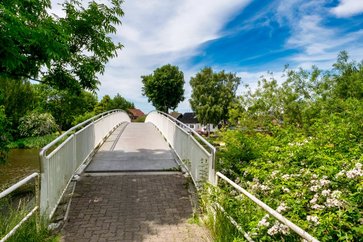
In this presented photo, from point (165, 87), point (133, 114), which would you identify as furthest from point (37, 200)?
point (133, 114)

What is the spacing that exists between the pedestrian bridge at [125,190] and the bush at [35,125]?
27845 mm

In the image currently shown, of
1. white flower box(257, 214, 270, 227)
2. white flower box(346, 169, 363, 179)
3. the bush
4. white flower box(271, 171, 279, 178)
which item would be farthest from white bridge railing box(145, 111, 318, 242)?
the bush

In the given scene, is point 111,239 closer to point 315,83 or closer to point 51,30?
point 51,30

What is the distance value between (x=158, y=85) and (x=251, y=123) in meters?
28.7

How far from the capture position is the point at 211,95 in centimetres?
4781

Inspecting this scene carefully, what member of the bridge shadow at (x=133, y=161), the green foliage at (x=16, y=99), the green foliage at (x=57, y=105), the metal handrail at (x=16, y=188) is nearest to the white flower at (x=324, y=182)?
the metal handrail at (x=16, y=188)

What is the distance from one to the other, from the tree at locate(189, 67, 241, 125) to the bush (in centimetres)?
2222

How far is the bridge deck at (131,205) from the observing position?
15.7ft

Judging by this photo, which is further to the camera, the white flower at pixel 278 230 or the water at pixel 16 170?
the water at pixel 16 170

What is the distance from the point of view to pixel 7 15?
5.43m

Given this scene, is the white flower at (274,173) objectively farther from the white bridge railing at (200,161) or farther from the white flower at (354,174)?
the white flower at (354,174)

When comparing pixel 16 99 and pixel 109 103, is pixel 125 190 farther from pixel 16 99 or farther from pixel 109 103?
pixel 109 103

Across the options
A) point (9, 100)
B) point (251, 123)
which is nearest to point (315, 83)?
point (251, 123)

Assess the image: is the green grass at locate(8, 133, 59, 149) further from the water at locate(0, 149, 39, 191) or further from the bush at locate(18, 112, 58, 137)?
the water at locate(0, 149, 39, 191)
